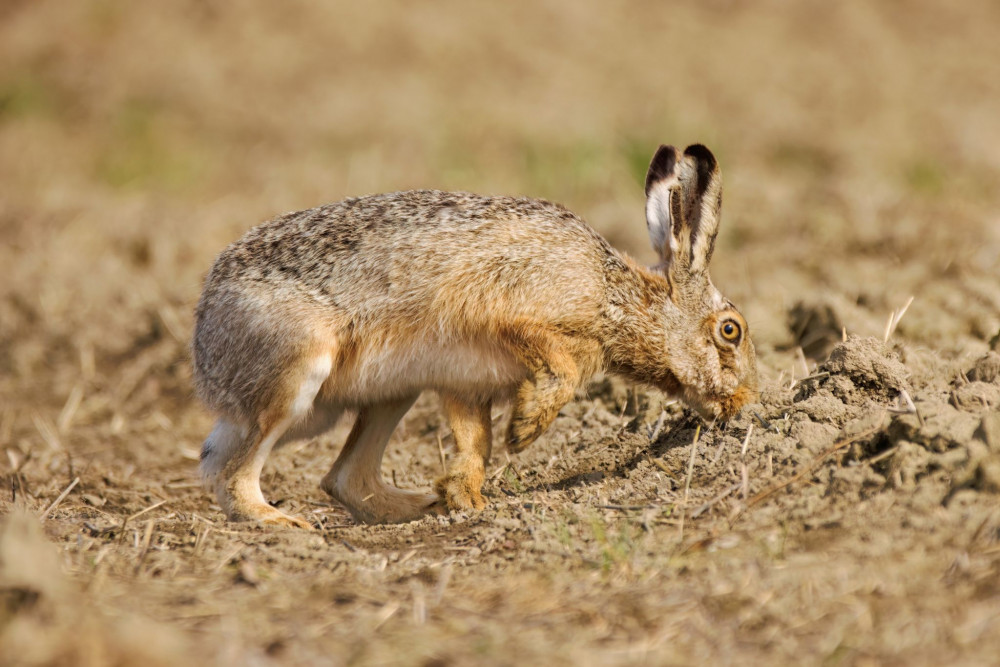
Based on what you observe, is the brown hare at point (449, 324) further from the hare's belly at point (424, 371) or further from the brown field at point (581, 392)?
the brown field at point (581, 392)

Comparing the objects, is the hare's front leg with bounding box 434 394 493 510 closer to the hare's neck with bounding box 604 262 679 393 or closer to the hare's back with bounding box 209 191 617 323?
the hare's back with bounding box 209 191 617 323

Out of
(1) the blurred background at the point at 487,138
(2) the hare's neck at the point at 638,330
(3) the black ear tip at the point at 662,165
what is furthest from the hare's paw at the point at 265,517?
(1) the blurred background at the point at 487,138

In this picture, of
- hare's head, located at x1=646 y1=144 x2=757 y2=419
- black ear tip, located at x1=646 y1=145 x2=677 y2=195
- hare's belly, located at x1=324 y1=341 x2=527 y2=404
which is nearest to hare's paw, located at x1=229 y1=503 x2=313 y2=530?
hare's belly, located at x1=324 y1=341 x2=527 y2=404

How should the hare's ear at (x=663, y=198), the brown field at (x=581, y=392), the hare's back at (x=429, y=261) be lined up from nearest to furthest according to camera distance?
the brown field at (x=581, y=392) → the hare's back at (x=429, y=261) → the hare's ear at (x=663, y=198)

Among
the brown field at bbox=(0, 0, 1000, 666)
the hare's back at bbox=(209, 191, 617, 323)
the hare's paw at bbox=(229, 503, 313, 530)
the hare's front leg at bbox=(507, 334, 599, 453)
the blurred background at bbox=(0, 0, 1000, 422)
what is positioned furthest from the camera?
the blurred background at bbox=(0, 0, 1000, 422)

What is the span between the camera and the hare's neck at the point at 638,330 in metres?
5.49

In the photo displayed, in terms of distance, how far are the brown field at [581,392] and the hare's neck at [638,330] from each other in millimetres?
302

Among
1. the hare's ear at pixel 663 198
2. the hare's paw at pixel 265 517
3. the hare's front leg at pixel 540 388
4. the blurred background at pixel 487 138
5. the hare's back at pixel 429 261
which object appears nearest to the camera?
the hare's paw at pixel 265 517

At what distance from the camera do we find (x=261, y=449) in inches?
205

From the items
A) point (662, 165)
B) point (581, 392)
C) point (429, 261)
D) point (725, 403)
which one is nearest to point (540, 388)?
point (581, 392)

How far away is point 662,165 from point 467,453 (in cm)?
178

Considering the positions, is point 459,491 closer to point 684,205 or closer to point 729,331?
point 729,331

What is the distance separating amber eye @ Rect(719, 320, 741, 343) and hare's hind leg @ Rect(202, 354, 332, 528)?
202cm

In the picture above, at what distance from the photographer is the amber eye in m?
5.61
